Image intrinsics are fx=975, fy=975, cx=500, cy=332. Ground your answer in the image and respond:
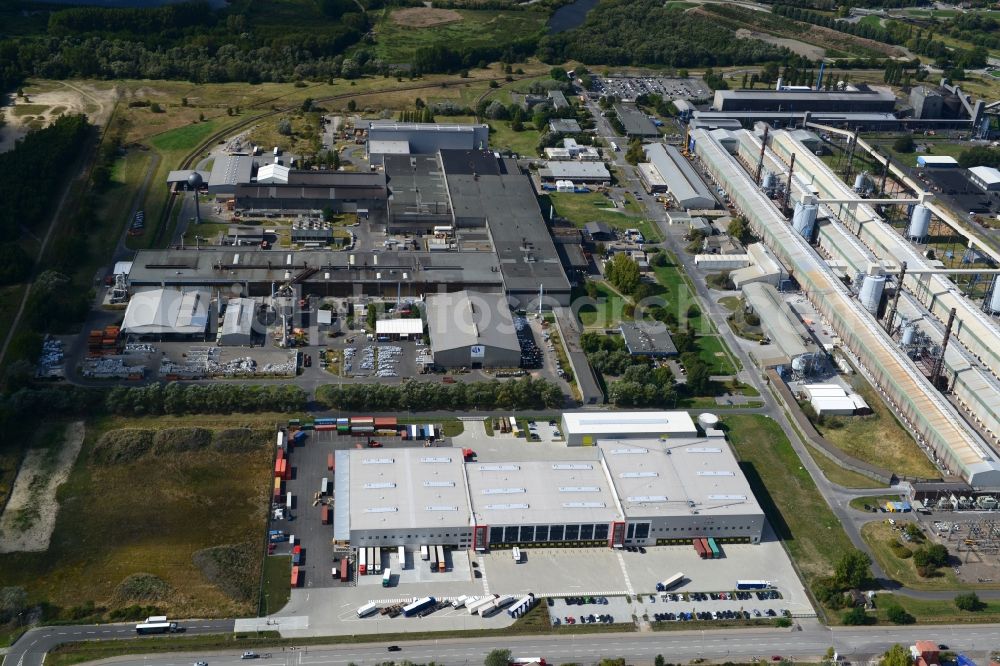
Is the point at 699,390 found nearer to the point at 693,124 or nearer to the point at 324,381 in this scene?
the point at 324,381

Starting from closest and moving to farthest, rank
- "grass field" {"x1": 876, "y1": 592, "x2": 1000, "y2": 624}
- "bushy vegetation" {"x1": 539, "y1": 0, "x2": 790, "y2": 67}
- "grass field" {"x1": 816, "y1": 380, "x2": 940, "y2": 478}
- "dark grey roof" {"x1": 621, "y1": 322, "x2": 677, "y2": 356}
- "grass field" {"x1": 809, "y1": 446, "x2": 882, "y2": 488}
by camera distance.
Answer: "grass field" {"x1": 876, "y1": 592, "x2": 1000, "y2": 624} < "grass field" {"x1": 809, "y1": 446, "x2": 882, "y2": 488} < "grass field" {"x1": 816, "y1": 380, "x2": 940, "y2": 478} < "dark grey roof" {"x1": 621, "y1": 322, "x2": 677, "y2": 356} < "bushy vegetation" {"x1": 539, "y1": 0, "x2": 790, "y2": 67}

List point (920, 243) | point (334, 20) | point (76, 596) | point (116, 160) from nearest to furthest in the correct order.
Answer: point (76, 596), point (920, 243), point (116, 160), point (334, 20)

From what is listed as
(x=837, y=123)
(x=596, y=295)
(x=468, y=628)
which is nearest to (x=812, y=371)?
(x=596, y=295)

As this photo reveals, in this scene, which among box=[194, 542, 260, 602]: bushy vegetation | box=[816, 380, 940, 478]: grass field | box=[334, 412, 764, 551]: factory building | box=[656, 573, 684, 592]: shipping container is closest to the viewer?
box=[194, 542, 260, 602]: bushy vegetation

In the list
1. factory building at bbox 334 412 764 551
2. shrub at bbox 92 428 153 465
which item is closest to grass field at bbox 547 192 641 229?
factory building at bbox 334 412 764 551

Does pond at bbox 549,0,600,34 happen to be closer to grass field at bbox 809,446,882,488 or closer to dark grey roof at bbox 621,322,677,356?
→ dark grey roof at bbox 621,322,677,356

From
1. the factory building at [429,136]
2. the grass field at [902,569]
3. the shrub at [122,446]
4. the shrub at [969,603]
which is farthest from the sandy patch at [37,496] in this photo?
the factory building at [429,136]

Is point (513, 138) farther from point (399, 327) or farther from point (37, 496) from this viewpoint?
point (37, 496)

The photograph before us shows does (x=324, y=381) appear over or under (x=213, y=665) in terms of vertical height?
over

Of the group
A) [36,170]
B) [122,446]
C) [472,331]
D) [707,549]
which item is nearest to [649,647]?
[707,549]
